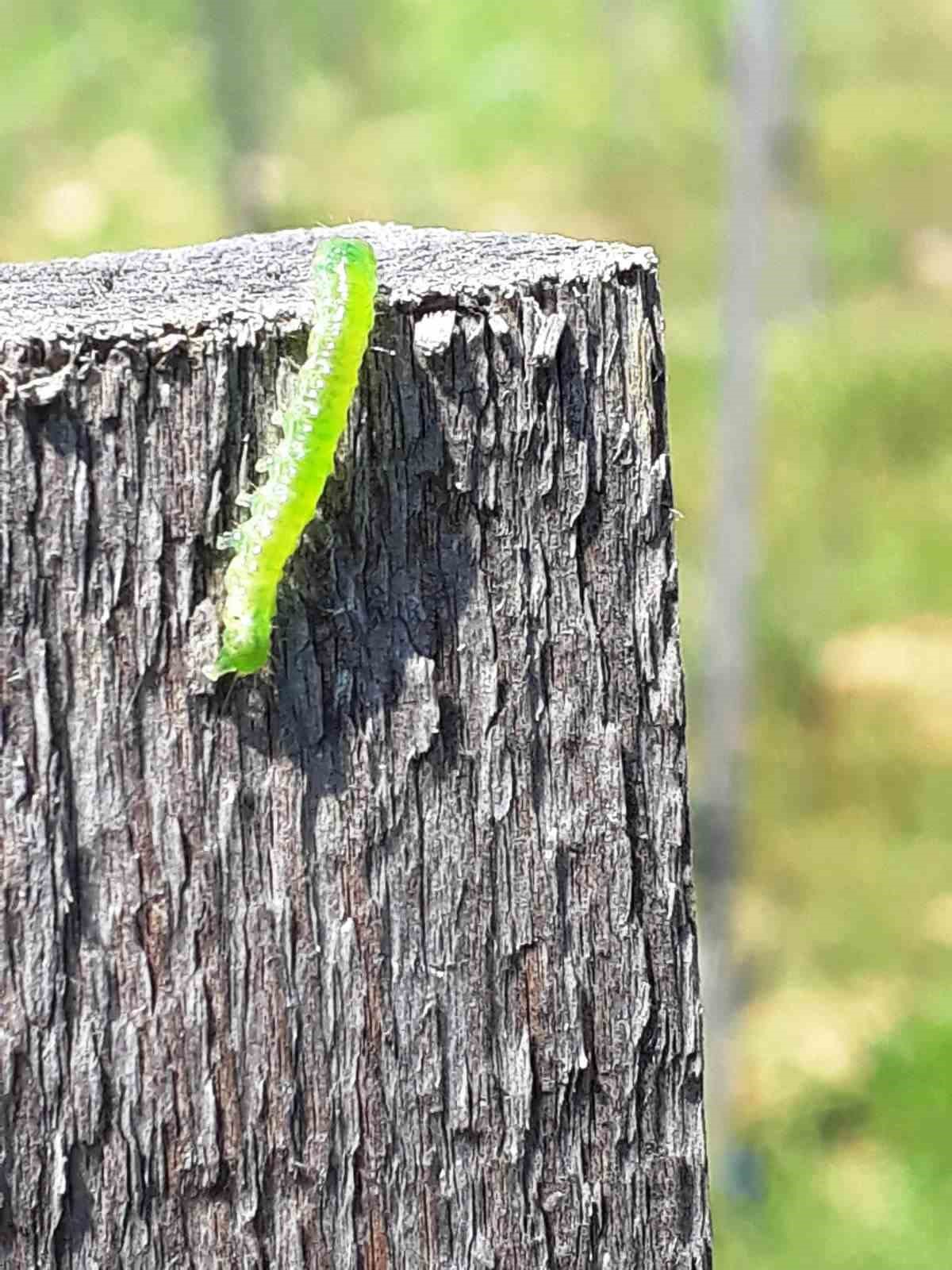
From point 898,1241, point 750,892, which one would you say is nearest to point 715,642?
point 750,892

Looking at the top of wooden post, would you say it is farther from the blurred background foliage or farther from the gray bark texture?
the blurred background foliage

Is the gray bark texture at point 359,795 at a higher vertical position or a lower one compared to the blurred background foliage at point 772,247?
lower

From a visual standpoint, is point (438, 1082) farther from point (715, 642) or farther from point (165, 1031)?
point (715, 642)

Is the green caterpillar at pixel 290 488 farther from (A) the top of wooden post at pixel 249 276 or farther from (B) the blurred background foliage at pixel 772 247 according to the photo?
(B) the blurred background foliage at pixel 772 247

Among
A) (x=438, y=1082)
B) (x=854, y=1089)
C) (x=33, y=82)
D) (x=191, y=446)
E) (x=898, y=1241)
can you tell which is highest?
(x=33, y=82)

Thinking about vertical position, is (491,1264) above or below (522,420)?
below

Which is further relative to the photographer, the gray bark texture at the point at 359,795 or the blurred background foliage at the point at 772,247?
the blurred background foliage at the point at 772,247

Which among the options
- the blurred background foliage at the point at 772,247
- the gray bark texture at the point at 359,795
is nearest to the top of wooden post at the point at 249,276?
the gray bark texture at the point at 359,795
